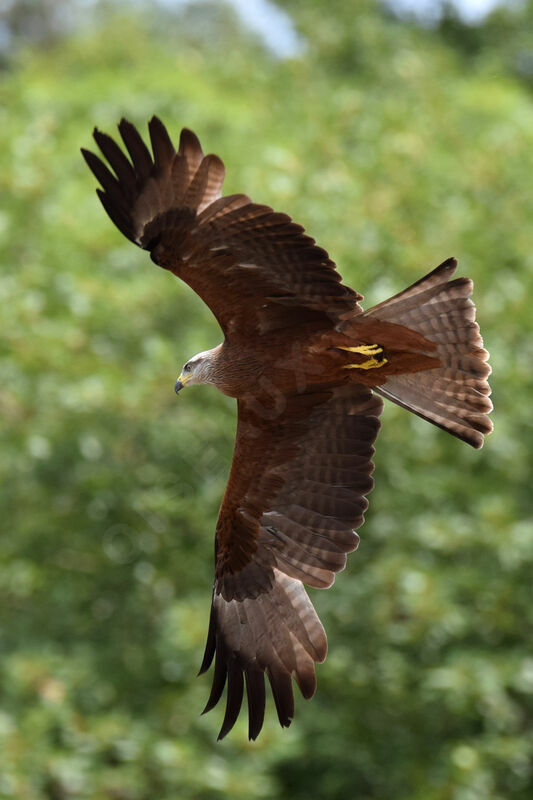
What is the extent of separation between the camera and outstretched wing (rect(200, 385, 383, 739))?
5996 millimetres

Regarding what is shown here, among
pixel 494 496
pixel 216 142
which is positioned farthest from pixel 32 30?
pixel 494 496

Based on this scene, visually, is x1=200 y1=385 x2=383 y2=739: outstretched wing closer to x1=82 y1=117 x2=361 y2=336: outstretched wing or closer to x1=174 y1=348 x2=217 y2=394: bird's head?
x1=174 y1=348 x2=217 y2=394: bird's head

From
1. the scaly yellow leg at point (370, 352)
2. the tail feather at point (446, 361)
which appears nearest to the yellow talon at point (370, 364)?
the scaly yellow leg at point (370, 352)

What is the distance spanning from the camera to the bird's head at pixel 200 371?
5621 mm

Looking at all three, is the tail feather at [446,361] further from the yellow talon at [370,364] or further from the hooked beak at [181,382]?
the hooked beak at [181,382]

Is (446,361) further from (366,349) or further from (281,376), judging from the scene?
(281,376)

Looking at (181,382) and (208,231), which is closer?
(208,231)

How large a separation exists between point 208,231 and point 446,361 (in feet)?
4.31

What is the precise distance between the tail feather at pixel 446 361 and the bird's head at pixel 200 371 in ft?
2.56

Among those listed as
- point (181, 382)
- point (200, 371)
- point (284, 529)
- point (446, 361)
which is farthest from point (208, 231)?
point (284, 529)

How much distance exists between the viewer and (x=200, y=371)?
5.68 metres

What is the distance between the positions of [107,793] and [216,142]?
6.99 metres

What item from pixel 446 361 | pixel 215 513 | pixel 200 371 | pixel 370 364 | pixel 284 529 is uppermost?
pixel 215 513

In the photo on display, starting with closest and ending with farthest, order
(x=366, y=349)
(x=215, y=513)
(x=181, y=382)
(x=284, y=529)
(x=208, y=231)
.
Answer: (x=208, y=231)
(x=366, y=349)
(x=181, y=382)
(x=284, y=529)
(x=215, y=513)
